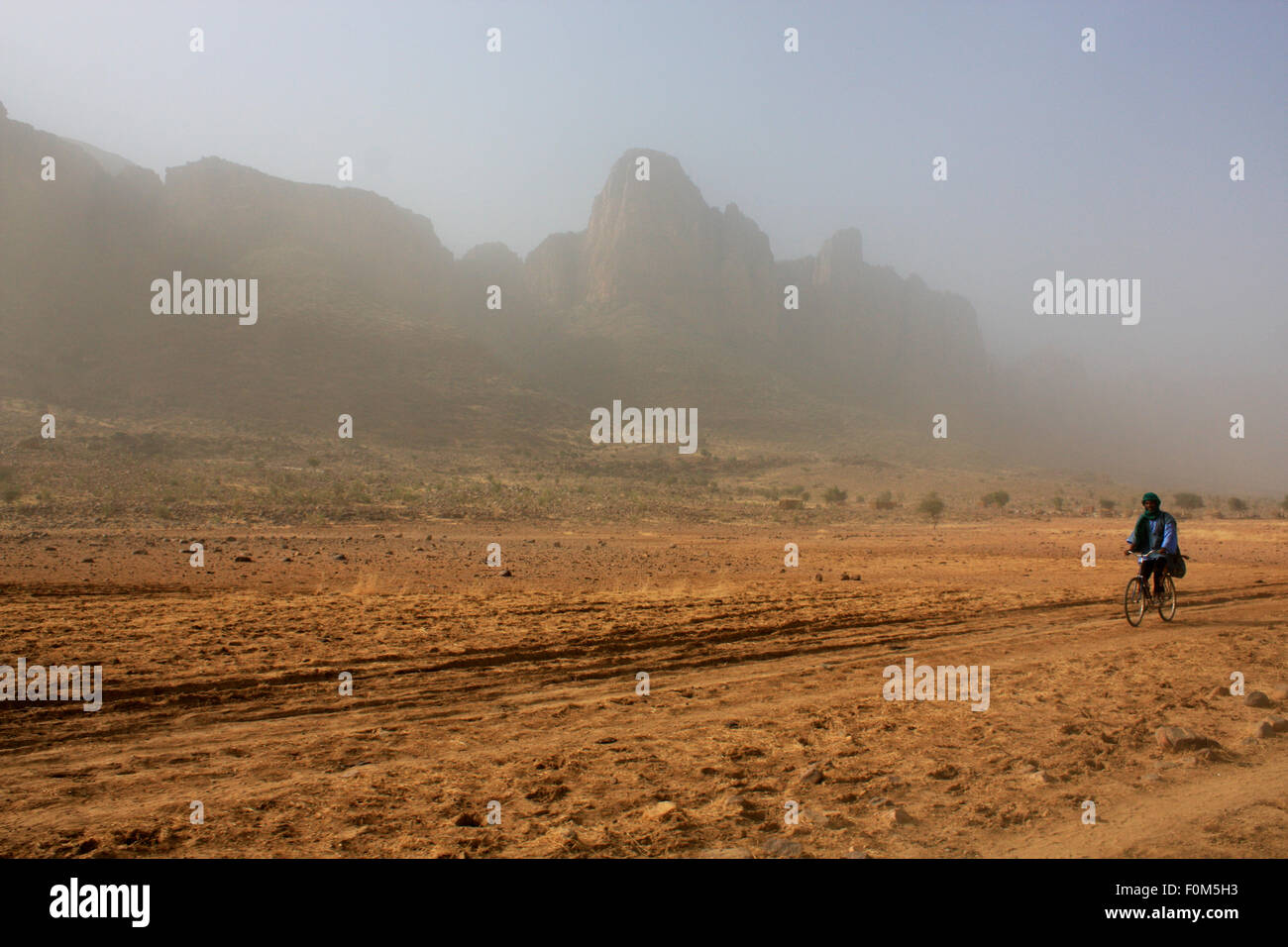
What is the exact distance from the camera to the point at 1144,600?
11445mm

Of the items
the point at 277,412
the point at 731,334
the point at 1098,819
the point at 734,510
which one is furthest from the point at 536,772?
the point at 731,334

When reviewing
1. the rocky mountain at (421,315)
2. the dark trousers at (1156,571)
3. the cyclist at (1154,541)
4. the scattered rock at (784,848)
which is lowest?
the scattered rock at (784,848)

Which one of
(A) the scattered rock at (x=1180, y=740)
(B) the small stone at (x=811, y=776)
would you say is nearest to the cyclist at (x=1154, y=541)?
(A) the scattered rock at (x=1180, y=740)

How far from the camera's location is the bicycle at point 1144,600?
11.3 meters

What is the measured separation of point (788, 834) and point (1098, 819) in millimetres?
1837

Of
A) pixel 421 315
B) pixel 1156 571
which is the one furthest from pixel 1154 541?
pixel 421 315

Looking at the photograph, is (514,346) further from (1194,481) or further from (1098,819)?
(1194,481)

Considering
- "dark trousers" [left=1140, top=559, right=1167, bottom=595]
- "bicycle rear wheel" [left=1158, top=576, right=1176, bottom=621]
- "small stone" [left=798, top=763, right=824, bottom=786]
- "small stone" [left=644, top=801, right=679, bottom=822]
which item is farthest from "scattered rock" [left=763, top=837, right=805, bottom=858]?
"bicycle rear wheel" [left=1158, top=576, right=1176, bottom=621]

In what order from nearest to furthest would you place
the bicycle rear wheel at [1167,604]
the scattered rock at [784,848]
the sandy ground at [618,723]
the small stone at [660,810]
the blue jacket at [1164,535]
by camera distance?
the scattered rock at [784,848]
the sandy ground at [618,723]
the small stone at [660,810]
the blue jacket at [1164,535]
the bicycle rear wheel at [1167,604]

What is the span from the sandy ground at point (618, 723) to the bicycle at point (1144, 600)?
0.25 m

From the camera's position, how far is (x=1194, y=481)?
115m

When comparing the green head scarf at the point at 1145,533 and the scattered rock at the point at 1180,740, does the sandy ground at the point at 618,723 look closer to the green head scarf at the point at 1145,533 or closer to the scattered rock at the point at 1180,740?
Answer: the scattered rock at the point at 1180,740

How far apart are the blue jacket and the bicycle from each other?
0.36 feet

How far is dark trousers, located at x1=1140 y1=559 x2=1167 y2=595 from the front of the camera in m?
11.4
